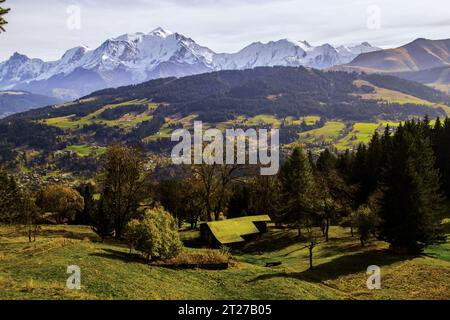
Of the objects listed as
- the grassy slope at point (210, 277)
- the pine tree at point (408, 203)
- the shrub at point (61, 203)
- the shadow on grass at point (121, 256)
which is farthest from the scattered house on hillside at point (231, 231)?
the shrub at point (61, 203)

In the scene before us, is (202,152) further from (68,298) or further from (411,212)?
(68,298)

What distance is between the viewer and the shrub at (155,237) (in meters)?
39.1

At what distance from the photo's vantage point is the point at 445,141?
8325cm

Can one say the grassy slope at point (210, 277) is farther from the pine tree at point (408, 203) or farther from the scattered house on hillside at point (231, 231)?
the scattered house on hillside at point (231, 231)

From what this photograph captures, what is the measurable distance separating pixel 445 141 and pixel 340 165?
2357cm

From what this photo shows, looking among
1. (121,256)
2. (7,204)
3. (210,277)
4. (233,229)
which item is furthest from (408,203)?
(7,204)

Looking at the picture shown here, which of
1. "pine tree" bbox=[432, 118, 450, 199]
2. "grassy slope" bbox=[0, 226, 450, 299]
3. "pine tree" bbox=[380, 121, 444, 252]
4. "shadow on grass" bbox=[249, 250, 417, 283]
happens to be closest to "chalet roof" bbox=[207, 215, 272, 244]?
"grassy slope" bbox=[0, 226, 450, 299]

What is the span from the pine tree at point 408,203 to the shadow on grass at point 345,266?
8.17 ft

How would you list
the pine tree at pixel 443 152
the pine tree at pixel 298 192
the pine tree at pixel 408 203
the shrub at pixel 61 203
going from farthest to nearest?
the shrub at pixel 61 203, the pine tree at pixel 443 152, the pine tree at pixel 298 192, the pine tree at pixel 408 203

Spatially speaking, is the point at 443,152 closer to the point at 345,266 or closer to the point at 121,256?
the point at 345,266

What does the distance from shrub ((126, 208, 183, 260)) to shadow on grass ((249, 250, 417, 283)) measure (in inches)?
372

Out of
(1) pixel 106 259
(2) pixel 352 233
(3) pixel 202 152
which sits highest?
(3) pixel 202 152
